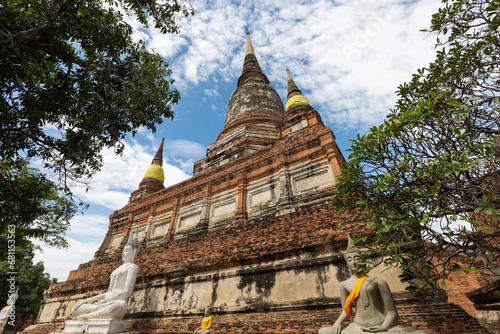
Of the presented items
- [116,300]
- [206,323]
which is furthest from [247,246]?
[116,300]

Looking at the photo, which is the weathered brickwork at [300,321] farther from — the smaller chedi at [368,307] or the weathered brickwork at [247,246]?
the smaller chedi at [368,307]

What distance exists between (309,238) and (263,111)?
1264 centimetres

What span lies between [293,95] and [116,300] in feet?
44.7

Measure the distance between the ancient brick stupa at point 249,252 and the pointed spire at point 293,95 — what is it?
0.14 metres

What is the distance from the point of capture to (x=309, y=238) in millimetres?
6324

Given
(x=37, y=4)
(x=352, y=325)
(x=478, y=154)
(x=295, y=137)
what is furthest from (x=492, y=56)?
(x=37, y=4)

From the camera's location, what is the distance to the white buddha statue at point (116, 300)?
19.4 ft

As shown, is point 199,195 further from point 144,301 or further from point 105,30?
point 105,30

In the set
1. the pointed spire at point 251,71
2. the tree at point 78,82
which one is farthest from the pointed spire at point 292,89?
the tree at point 78,82

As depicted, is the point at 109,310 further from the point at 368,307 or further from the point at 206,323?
the point at 368,307

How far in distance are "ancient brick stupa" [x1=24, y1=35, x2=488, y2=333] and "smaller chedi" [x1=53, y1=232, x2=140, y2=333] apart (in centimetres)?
146

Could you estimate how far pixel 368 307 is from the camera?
3.32 metres

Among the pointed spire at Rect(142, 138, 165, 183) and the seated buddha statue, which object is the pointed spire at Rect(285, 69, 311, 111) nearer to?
the seated buddha statue

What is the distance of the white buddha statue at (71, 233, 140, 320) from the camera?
19.4 feet
